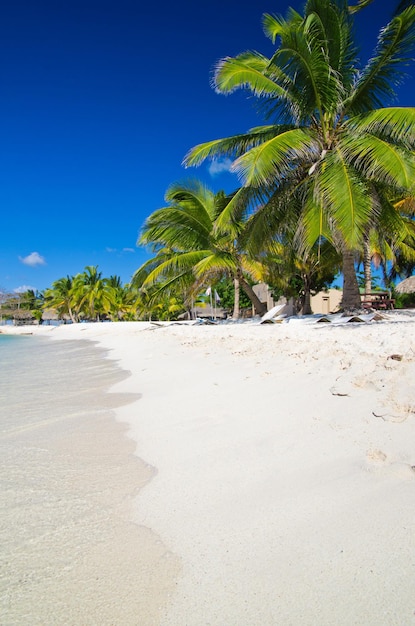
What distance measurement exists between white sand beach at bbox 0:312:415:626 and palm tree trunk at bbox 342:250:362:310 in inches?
207

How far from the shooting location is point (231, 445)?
250 centimetres

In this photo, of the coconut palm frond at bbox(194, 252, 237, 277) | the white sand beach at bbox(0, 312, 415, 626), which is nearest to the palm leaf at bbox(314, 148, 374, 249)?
the white sand beach at bbox(0, 312, 415, 626)

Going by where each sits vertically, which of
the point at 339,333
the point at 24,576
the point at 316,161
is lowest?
the point at 24,576

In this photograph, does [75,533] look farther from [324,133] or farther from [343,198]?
[324,133]

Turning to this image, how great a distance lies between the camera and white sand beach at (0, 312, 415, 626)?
1213 millimetres

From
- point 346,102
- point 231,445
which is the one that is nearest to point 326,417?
point 231,445

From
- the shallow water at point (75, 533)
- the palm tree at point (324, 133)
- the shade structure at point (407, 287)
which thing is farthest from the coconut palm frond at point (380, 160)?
the shade structure at point (407, 287)

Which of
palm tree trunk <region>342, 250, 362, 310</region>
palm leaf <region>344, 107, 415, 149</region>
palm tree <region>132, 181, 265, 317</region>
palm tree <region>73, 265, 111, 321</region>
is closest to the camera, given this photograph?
palm leaf <region>344, 107, 415, 149</region>

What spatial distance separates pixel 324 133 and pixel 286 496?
9.21 m

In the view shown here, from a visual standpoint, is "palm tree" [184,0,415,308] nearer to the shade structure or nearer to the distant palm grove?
the distant palm grove

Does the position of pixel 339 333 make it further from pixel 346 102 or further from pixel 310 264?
pixel 310 264

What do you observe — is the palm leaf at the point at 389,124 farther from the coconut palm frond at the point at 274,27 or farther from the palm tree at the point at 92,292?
the palm tree at the point at 92,292

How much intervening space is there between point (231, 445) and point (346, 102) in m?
9.59

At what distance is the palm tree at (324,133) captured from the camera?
7.34 meters
